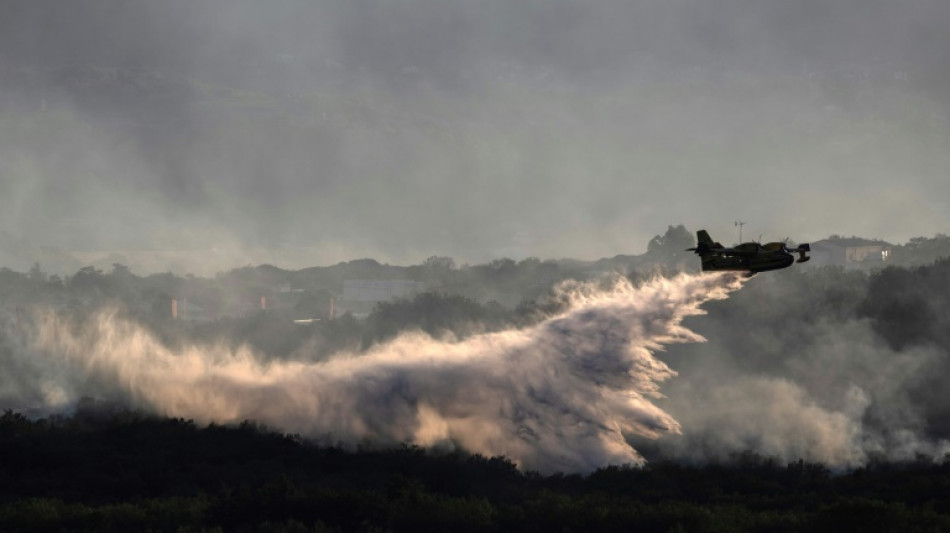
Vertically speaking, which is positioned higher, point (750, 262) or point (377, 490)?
point (750, 262)

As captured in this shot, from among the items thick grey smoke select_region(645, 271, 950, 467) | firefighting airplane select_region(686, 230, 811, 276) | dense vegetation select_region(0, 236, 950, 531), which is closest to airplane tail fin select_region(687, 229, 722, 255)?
firefighting airplane select_region(686, 230, 811, 276)

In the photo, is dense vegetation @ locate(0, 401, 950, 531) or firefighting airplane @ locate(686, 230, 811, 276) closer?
dense vegetation @ locate(0, 401, 950, 531)

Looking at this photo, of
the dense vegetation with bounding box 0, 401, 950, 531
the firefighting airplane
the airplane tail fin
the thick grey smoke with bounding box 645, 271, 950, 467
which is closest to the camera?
the dense vegetation with bounding box 0, 401, 950, 531

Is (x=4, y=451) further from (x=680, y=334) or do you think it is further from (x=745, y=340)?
(x=745, y=340)

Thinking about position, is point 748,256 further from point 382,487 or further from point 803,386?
point 803,386

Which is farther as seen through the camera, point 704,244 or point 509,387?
point 509,387

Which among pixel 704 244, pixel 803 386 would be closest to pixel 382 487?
pixel 704 244

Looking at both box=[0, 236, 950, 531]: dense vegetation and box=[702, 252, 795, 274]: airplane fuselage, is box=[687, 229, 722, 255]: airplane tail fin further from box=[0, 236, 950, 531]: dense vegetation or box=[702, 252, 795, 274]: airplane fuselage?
box=[0, 236, 950, 531]: dense vegetation

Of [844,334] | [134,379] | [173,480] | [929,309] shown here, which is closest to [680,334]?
[173,480]
